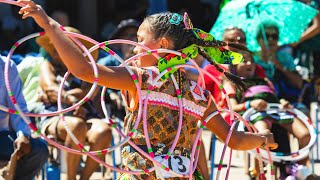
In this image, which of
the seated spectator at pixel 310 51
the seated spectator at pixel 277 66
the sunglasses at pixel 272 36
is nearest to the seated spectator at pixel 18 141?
the seated spectator at pixel 277 66

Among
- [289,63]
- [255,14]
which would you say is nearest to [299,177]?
[289,63]

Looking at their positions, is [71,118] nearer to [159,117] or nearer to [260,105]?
[260,105]

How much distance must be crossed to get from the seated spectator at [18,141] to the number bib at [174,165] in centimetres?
205

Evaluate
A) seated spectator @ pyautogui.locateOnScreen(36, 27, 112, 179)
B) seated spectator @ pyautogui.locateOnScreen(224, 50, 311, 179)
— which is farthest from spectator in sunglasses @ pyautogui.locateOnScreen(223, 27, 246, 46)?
seated spectator @ pyautogui.locateOnScreen(36, 27, 112, 179)

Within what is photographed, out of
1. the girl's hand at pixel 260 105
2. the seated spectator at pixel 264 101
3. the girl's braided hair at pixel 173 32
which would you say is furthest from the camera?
the seated spectator at pixel 264 101

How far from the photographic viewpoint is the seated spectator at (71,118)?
725 centimetres

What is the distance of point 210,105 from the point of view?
14.9 feet

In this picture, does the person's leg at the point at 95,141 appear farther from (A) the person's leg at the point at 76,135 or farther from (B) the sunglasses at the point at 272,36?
(B) the sunglasses at the point at 272,36

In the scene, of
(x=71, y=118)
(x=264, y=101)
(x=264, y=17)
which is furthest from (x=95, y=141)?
(x=264, y=17)

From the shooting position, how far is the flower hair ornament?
415 cm

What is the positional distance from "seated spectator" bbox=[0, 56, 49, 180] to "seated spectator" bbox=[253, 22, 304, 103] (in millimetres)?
2715

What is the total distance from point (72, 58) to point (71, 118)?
364 centimetres

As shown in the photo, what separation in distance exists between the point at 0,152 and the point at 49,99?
148 cm

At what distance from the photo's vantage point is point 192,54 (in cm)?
436
